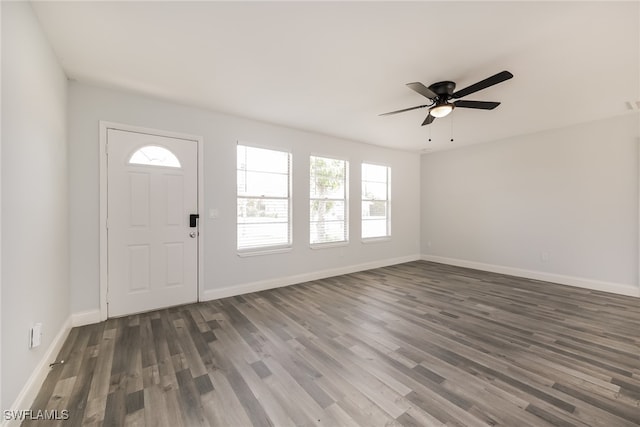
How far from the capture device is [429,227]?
21.4 feet

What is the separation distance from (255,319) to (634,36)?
4.34 meters

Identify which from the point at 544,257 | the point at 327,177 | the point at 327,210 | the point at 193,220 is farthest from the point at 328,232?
the point at 544,257

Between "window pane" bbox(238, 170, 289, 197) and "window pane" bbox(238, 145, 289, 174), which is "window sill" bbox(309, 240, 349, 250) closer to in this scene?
"window pane" bbox(238, 170, 289, 197)

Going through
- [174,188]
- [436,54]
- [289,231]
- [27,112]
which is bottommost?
[289,231]

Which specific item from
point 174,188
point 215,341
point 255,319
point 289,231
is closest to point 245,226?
point 289,231

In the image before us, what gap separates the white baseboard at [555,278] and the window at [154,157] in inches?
233

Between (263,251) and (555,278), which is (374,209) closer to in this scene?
(263,251)

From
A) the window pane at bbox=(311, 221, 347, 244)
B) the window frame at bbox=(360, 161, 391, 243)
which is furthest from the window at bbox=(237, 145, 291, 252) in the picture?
the window frame at bbox=(360, 161, 391, 243)

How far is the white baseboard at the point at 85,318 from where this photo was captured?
2850mm

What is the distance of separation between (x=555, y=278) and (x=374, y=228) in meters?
3.27

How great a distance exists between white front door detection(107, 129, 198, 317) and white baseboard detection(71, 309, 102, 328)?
0.12 meters

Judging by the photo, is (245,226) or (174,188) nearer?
(174,188)

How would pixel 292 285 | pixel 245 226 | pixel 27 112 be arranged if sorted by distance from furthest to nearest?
pixel 292 285 → pixel 245 226 → pixel 27 112

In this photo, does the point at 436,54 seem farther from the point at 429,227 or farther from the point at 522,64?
the point at 429,227
